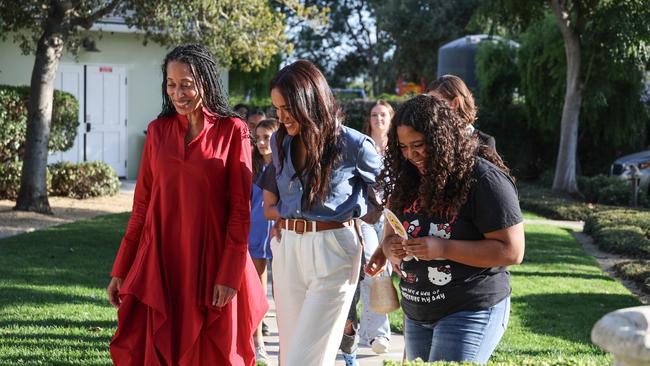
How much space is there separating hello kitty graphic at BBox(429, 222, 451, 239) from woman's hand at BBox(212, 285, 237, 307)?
0.97m

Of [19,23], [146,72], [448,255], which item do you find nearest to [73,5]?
[19,23]

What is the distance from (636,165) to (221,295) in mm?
19425

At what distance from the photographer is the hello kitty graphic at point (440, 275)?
13.0 feet

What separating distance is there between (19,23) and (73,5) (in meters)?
1.01

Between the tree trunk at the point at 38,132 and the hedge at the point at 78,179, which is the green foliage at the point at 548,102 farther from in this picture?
the tree trunk at the point at 38,132

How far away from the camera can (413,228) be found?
13.3ft

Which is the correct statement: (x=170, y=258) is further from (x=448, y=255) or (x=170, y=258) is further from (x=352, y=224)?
(x=448, y=255)

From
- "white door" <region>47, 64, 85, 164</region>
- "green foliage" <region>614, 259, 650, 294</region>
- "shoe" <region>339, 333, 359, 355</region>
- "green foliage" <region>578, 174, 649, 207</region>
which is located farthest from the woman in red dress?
"white door" <region>47, 64, 85, 164</region>

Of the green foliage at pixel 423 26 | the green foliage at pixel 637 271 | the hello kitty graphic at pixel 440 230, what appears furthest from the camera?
the green foliage at pixel 423 26

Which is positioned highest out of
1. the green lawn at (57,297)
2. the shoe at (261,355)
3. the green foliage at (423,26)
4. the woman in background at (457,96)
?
the green foliage at (423,26)

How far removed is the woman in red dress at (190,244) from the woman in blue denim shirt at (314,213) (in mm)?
241

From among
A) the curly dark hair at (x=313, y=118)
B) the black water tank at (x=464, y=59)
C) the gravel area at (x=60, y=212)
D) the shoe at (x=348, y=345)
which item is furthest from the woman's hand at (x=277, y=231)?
the black water tank at (x=464, y=59)

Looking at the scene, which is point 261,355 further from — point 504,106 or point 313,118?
point 504,106

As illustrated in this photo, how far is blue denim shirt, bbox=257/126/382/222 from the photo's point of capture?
4504 mm
